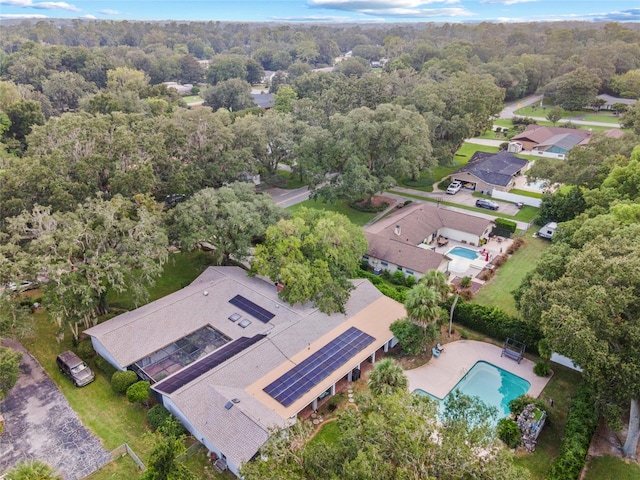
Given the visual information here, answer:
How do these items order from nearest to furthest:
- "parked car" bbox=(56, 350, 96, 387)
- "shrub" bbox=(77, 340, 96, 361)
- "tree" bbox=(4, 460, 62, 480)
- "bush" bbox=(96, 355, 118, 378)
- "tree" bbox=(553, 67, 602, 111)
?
"tree" bbox=(4, 460, 62, 480) → "parked car" bbox=(56, 350, 96, 387) → "bush" bbox=(96, 355, 118, 378) → "shrub" bbox=(77, 340, 96, 361) → "tree" bbox=(553, 67, 602, 111)

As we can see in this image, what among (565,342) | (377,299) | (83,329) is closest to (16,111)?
(83,329)

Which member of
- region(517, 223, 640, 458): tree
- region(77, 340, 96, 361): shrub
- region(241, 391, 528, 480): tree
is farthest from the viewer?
region(77, 340, 96, 361): shrub

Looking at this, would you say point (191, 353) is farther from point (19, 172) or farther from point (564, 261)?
point (564, 261)

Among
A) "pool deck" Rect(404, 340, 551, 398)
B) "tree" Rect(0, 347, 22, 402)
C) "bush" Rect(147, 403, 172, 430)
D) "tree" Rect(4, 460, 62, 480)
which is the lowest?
"pool deck" Rect(404, 340, 551, 398)

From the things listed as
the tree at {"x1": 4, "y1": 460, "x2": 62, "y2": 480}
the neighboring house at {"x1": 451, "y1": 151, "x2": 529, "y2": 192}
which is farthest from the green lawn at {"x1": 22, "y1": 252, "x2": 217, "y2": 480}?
the neighboring house at {"x1": 451, "y1": 151, "x2": 529, "y2": 192}

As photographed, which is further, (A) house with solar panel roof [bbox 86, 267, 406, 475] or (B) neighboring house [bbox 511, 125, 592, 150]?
(B) neighboring house [bbox 511, 125, 592, 150]

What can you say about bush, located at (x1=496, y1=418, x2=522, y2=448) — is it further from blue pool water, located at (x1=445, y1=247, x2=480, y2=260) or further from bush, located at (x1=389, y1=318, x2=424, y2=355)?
blue pool water, located at (x1=445, y1=247, x2=480, y2=260)

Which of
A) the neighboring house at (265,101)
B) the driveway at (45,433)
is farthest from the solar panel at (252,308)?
the neighboring house at (265,101)
